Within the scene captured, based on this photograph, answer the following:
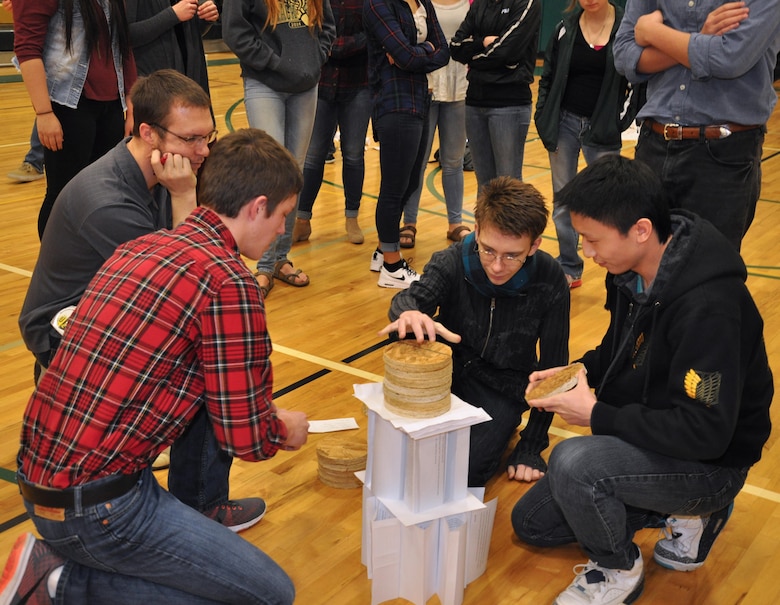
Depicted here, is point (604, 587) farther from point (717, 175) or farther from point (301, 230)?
point (301, 230)

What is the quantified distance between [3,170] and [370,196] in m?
2.96

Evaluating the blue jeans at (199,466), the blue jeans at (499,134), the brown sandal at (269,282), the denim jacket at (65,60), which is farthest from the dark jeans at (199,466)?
the blue jeans at (499,134)

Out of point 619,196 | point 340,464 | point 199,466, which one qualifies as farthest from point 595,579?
point 199,466

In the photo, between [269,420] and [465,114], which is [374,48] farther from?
[269,420]

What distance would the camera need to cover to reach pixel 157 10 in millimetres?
4254

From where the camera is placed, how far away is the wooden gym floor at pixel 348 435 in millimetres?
2576

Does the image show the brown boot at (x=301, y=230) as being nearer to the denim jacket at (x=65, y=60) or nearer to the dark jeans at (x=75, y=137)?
the dark jeans at (x=75, y=137)

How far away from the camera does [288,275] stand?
4914mm

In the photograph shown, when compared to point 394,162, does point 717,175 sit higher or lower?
higher

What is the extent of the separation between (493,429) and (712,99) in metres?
1.42

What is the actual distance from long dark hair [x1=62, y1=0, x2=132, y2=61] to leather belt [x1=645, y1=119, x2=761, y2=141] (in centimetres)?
236

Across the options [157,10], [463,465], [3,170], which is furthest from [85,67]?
[3,170]

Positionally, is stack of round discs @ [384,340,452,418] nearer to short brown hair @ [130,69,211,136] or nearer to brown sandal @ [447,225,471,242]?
short brown hair @ [130,69,211,136]

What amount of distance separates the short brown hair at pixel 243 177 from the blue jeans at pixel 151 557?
66cm
